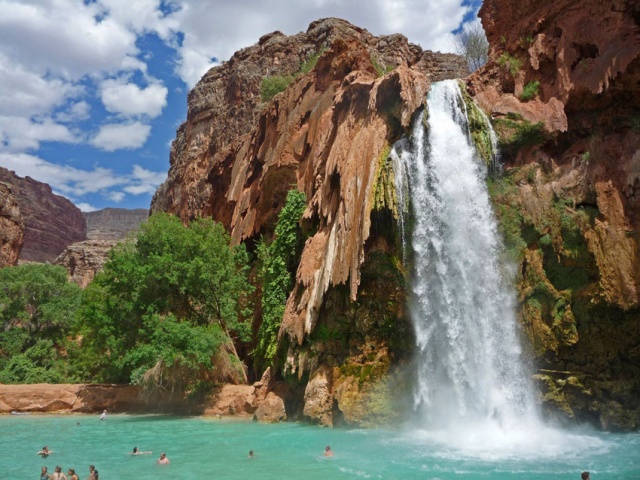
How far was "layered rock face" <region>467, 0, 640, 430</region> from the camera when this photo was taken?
17875mm

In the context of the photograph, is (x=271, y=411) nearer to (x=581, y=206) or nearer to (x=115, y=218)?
(x=581, y=206)

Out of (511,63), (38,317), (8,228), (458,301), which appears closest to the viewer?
(458,301)

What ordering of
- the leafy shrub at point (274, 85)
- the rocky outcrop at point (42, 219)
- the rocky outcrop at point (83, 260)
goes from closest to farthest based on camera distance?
the leafy shrub at point (274, 85)
the rocky outcrop at point (83, 260)
the rocky outcrop at point (42, 219)

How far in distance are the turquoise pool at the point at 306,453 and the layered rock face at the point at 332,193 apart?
10.0 feet

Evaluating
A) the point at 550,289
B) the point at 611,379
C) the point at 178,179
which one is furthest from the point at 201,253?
the point at 178,179

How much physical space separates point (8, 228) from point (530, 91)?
4998 cm

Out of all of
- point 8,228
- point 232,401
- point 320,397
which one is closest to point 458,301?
point 320,397

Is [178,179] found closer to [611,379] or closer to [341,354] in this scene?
[341,354]

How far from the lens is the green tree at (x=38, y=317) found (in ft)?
102

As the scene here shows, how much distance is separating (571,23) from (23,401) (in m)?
30.7

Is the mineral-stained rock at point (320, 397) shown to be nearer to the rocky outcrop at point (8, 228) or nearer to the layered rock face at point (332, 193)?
the layered rock face at point (332, 193)

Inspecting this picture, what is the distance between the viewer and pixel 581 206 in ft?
62.8

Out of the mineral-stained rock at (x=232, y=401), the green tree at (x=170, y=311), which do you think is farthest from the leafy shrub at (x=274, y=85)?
the mineral-stained rock at (x=232, y=401)

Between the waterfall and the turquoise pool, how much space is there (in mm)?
1474
